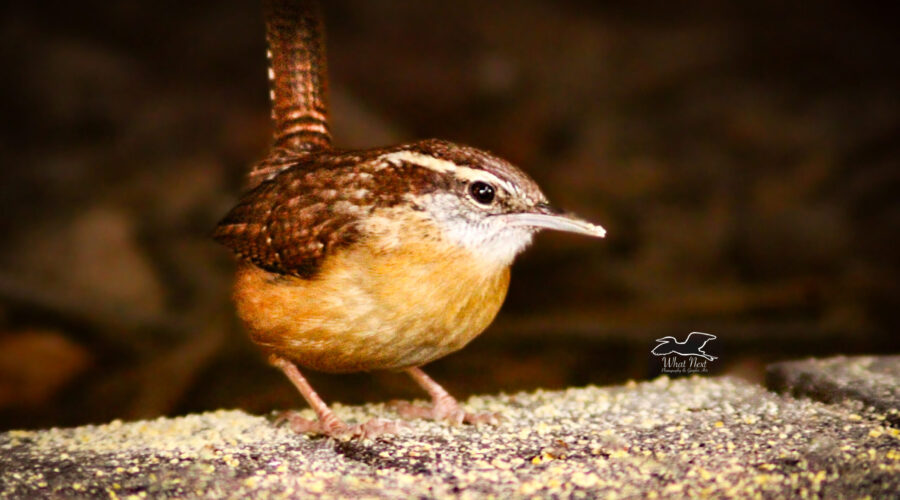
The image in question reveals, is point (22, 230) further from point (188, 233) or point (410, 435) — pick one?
point (410, 435)

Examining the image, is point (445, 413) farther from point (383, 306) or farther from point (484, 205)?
point (484, 205)

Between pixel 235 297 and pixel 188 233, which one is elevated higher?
pixel 188 233

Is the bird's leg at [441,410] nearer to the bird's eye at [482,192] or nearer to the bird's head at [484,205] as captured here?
the bird's head at [484,205]

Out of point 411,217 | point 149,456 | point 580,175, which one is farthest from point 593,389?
point 580,175

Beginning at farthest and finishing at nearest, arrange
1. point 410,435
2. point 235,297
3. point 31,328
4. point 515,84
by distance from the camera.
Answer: point 515,84 < point 31,328 < point 235,297 < point 410,435

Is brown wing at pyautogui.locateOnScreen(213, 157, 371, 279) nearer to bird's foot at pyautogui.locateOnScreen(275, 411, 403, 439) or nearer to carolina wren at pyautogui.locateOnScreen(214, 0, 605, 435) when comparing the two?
carolina wren at pyautogui.locateOnScreen(214, 0, 605, 435)

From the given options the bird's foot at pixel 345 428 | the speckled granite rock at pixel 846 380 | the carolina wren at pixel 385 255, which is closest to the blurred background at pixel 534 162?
the speckled granite rock at pixel 846 380

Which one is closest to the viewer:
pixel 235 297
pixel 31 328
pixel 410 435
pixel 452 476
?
pixel 452 476

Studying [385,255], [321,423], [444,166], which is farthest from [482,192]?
[321,423]
